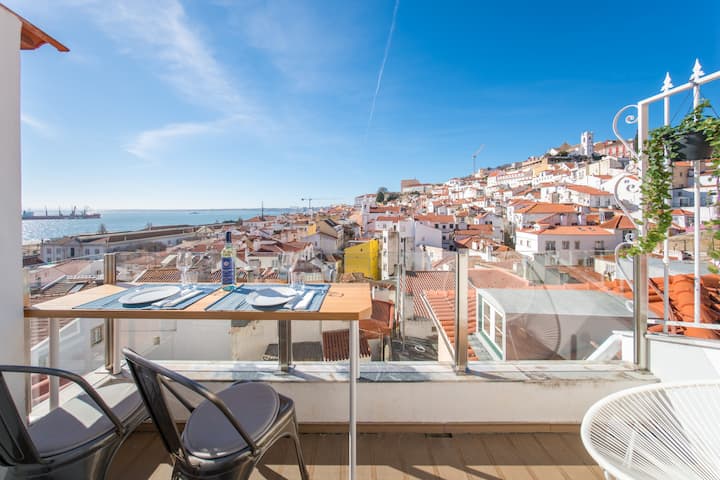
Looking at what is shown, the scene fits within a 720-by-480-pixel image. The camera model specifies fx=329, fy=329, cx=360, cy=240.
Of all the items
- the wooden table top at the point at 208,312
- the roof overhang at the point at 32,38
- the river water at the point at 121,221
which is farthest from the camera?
the river water at the point at 121,221

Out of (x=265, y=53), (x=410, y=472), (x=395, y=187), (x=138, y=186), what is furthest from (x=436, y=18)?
(x=395, y=187)

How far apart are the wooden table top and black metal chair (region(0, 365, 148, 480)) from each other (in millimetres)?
272

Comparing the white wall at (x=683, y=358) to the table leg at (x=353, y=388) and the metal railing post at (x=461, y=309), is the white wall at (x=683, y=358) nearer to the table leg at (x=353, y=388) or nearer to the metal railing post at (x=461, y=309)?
the metal railing post at (x=461, y=309)

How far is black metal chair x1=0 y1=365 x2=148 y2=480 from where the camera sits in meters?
0.88

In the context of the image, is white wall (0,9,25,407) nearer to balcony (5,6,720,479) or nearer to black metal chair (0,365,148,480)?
balcony (5,6,720,479)

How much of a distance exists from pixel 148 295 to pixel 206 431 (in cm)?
63

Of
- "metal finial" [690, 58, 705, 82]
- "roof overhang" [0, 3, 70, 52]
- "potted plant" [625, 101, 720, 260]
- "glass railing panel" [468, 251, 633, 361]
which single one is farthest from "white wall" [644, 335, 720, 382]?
"roof overhang" [0, 3, 70, 52]

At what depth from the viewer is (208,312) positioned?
1.20 metres

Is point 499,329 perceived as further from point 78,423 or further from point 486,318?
point 78,423

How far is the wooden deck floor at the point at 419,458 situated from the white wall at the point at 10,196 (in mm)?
633

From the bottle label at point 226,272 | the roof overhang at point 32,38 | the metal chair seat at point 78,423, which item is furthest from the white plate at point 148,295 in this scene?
the roof overhang at point 32,38

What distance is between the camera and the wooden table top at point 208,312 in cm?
118

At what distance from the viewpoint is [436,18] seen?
6.69m

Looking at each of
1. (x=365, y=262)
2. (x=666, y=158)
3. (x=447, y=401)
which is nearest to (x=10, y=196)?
(x=365, y=262)
